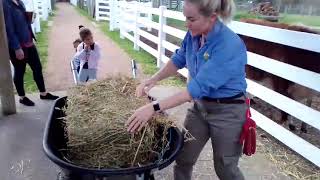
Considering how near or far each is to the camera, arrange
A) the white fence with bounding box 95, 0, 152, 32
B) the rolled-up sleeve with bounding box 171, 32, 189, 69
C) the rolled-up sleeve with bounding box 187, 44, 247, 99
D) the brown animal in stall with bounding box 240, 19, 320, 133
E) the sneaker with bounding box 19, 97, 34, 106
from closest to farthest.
→ the rolled-up sleeve with bounding box 187, 44, 247, 99 → the rolled-up sleeve with bounding box 171, 32, 189, 69 → the brown animal in stall with bounding box 240, 19, 320, 133 → the sneaker with bounding box 19, 97, 34, 106 → the white fence with bounding box 95, 0, 152, 32

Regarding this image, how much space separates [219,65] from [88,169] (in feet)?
2.79

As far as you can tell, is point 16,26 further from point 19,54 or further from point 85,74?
point 85,74

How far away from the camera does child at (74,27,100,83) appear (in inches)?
177

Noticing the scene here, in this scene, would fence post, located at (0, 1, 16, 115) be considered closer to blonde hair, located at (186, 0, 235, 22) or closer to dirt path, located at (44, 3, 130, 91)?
dirt path, located at (44, 3, 130, 91)

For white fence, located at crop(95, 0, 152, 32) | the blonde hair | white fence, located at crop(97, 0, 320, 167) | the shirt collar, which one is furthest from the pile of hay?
white fence, located at crop(95, 0, 152, 32)

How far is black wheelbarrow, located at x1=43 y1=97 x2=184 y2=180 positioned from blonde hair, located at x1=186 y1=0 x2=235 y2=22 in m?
0.68

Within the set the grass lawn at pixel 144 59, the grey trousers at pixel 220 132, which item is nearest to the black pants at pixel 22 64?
the grass lawn at pixel 144 59

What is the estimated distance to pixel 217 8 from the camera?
6.30ft

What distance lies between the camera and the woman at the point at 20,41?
4516 mm

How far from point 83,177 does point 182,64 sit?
110 cm

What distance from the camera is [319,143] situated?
4.09m

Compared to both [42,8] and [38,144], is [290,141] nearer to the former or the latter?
[38,144]

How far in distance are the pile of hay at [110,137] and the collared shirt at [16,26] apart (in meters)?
2.78

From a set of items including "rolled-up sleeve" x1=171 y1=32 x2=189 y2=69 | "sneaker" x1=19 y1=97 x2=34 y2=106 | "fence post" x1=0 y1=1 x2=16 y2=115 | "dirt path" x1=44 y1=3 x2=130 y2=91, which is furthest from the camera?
"dirt path" x1=44 y1=3 x2=130 y2=91
